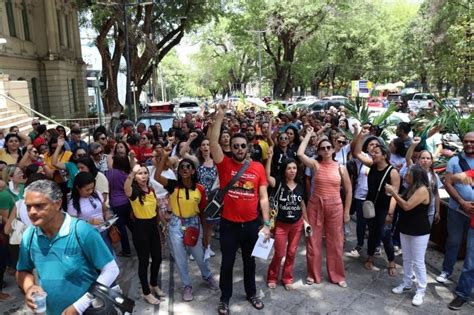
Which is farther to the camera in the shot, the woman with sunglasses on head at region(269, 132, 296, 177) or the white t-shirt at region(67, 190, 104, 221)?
the woman with sunglasses on head at region(269, 132, 296, 177)

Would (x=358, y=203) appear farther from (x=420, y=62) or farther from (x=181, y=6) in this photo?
(x=420, y=62)

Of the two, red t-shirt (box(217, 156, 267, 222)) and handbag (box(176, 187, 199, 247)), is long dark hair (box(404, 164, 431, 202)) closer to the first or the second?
red t-shirt (box(217, 156, 267, 222))

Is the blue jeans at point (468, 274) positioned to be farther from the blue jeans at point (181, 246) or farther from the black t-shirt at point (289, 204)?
the blue jeans at point (181, 246)

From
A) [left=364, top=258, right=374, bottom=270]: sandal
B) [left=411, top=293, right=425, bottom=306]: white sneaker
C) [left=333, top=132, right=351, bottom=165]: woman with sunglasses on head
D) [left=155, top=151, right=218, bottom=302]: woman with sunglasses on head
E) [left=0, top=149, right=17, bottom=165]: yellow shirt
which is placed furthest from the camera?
[left=0, top=149, right=17, bottom=165]: yellow shirt

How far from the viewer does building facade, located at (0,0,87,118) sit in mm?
20263

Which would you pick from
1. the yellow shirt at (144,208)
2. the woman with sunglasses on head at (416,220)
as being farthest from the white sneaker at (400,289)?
the yellow shirt at (144,208)

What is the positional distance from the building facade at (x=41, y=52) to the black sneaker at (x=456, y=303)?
65.1ft

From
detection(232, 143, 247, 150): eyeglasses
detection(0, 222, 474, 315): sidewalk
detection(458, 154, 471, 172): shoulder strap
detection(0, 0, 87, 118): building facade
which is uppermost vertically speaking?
detection(0, 0, 87, 118): building facade

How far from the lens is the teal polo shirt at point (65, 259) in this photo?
97.4 inches

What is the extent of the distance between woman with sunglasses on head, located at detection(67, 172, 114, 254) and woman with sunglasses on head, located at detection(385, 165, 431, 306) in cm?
318

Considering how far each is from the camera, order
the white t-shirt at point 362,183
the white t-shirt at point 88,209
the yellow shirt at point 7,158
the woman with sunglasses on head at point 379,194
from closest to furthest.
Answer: the white t-shirt at point 88,209 < the woman with sunglasses on head at point 379,194 < the white t-shirt at point 362,183 < the yellow shirt at point 7,158

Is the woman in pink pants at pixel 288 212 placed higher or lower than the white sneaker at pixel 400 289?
higher

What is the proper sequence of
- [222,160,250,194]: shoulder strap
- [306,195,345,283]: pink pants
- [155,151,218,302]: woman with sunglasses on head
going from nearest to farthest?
[222,160,250,194]: shoulder strap < [155,151,218,302]: woman with sunglasses on head < [306,195,345,283]: pink pants

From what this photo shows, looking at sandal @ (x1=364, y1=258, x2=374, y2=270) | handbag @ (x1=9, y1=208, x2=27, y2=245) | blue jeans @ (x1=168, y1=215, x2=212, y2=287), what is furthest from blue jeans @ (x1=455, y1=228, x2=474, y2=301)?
handbag @ (x1=9, y1=208, x2=27, y2=245)
